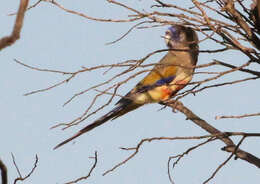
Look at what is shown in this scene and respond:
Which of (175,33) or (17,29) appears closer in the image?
(17,29)

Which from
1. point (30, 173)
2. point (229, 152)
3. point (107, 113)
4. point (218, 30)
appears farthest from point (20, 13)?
point (107, 113)

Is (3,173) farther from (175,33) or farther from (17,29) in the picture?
(175,33)

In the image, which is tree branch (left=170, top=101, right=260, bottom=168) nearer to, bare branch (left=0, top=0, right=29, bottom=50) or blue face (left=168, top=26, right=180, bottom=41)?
blue face (left=168, top=26, right=180, bottom=41)

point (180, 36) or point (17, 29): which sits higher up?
point (180, 36)

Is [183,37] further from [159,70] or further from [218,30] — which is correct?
[218,30]

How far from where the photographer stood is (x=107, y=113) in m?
6.29

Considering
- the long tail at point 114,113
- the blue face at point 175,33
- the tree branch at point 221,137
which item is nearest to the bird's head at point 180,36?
the blue face at point 175,33

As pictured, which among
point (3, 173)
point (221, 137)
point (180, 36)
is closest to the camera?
point (3, 173)

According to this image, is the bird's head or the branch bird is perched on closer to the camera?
the branch bird is perched on

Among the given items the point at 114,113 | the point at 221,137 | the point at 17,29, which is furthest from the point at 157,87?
the point at 17,29

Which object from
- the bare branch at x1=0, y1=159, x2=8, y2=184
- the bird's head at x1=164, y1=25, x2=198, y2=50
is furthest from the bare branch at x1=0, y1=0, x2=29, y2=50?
the bird's head at x1=164, y1=25, x2=198, y2=50

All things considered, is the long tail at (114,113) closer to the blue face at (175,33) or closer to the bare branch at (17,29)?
the blue face at (175,33)

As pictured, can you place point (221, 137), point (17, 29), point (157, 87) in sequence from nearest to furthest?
point (17, 29) → point (221, 137) → point (157, 87)

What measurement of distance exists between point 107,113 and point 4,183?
475 centimetres
